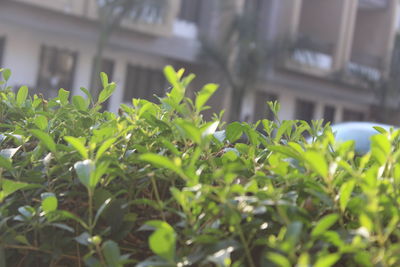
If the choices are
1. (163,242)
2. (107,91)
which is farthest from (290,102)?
(163,242)

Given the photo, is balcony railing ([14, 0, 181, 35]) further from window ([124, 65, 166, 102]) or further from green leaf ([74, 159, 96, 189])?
green leaf ([74, 159, 96, 189])

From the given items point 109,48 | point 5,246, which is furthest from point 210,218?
point 109,48

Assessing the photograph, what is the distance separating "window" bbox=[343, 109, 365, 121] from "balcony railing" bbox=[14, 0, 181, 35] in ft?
42.0

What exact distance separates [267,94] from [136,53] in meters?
6.76

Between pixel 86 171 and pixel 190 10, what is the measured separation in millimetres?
24182

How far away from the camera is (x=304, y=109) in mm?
30391

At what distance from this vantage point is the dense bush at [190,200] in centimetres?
112

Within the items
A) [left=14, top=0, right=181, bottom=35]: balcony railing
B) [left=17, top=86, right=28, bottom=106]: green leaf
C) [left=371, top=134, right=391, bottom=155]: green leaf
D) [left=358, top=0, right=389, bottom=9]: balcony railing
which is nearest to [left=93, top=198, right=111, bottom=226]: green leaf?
[left=371, top=134, right=391, bottom=155]: green leaf

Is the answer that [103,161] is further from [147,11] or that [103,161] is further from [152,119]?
[147,11]

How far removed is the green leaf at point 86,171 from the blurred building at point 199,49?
13.7 meters

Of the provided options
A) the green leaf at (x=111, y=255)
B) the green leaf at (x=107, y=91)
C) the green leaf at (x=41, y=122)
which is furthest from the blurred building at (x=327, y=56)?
the green leaf at (x=111, y=255)

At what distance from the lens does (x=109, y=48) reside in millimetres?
22578

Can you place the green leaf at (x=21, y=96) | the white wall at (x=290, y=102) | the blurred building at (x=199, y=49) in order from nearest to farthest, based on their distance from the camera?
the green leaf at (x=21, y=96) → the blurred building at (x=199, y=49) → the white wall at (x=290, y=102)

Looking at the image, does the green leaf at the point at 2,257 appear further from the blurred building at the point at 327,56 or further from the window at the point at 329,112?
the window at the point at 329,112
